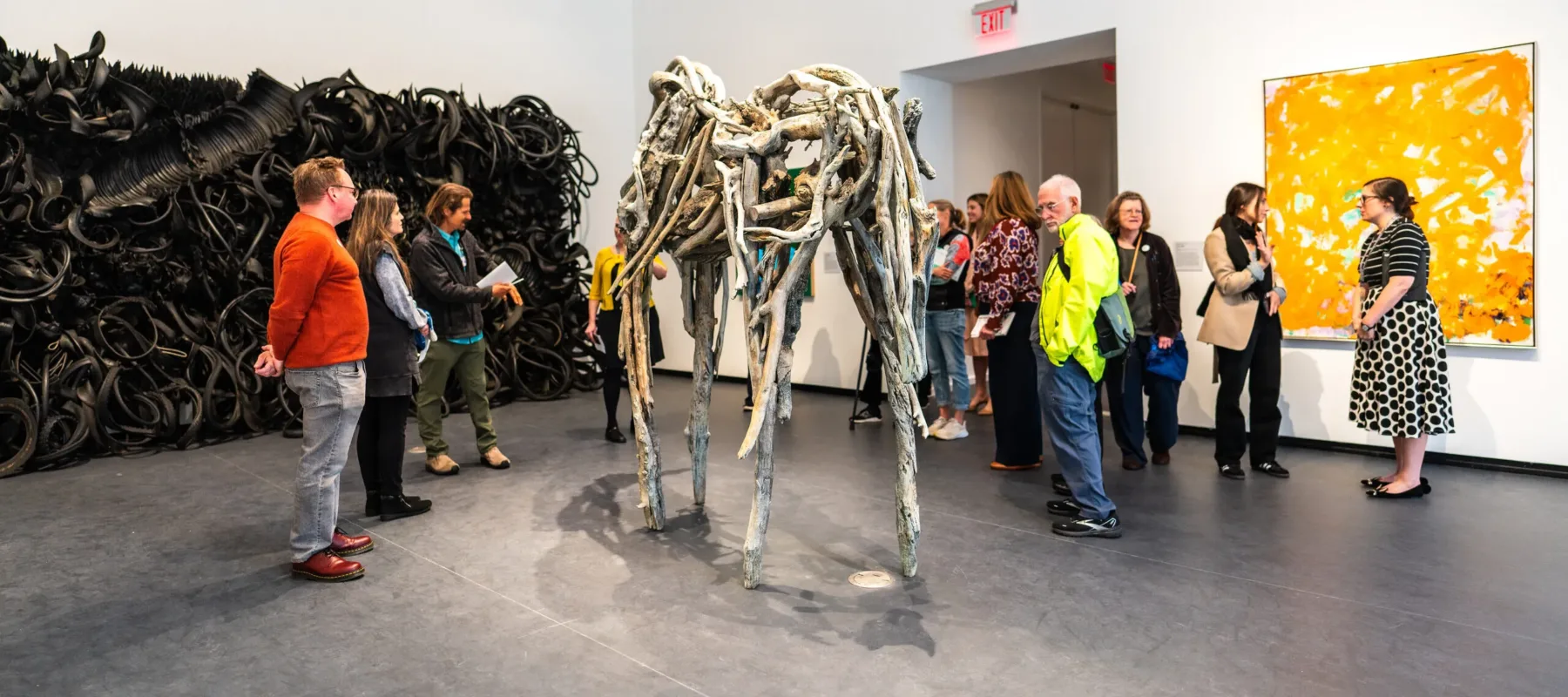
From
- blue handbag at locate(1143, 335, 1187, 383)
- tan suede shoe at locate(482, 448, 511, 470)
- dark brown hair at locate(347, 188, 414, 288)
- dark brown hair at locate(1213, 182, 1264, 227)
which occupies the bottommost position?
tan suede shoe at locate(482, 448, 511, 470)

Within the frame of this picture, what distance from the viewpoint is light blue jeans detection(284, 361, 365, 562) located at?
3539mm

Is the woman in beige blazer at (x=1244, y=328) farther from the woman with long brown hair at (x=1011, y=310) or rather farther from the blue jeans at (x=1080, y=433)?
the blue jeans at (x=1080, y=433)

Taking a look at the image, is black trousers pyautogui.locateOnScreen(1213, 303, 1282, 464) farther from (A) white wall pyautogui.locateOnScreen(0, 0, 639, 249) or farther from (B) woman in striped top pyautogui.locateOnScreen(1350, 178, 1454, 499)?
(A) white wall pyautogui.locateOnScreen(0, 0, 639, 249)

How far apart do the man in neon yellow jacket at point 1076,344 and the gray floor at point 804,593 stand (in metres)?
0.19

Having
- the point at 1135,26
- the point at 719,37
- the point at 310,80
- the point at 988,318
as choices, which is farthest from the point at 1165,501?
the point at 310,80

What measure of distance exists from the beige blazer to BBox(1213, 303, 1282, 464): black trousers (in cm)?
7

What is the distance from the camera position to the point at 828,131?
326 cm

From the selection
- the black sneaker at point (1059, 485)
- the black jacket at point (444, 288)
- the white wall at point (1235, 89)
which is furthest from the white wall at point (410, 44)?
the black sneaker at point (1059, 485)

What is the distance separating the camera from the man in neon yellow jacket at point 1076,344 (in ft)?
13.0

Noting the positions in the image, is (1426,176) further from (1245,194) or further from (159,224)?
Answer: (159,224)

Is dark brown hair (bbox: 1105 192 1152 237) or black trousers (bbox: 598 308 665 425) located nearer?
dark brown hair (bbox: 1105 192 1152 237)

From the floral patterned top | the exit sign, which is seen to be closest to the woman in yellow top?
the floral patterned top

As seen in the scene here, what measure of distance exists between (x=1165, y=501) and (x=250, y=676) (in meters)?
3.81

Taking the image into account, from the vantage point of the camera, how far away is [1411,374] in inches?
178
